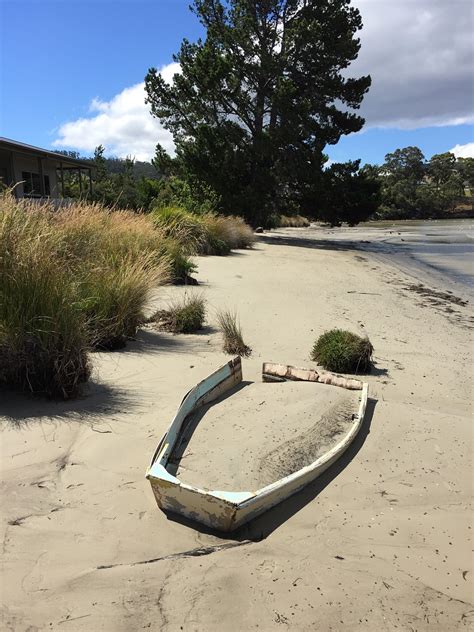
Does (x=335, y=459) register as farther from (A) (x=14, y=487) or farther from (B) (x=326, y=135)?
(B) (x=326, y=135)

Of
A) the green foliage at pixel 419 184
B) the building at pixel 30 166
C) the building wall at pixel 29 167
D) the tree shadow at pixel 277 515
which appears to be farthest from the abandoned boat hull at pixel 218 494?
the green foliage at pixel 419 184

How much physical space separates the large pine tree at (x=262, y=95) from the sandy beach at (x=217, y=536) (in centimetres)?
2418

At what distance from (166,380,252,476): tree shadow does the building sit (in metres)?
16.9

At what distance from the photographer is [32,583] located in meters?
2.48

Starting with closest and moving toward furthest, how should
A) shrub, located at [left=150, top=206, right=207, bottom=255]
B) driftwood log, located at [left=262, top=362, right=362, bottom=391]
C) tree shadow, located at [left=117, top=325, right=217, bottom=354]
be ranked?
driftwood log, located at [left=262, top=362, right=362, bottom=391] → tree shadow, located at [left=117, top=325, right=217, bottom=354] → shrub, located at [left=150, top=206, right=207, bottom=255]

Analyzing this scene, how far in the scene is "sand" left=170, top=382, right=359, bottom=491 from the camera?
3.51 meters

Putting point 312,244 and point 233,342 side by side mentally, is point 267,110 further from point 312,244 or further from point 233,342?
point 233,342

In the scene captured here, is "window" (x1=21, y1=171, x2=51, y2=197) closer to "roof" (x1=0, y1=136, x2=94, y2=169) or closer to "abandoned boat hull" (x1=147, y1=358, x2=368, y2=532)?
"roof" (x1=0, y1=136, x2=94, y2=169)

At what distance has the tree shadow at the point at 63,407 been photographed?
13.6 ft

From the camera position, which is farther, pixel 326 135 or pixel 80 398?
pixel 326 135

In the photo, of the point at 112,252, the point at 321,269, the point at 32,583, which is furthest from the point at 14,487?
the point at 321,269

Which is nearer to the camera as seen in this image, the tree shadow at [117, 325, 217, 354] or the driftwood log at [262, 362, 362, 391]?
the driftwood log at [262, 362, 362, 391]

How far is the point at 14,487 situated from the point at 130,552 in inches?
37.9

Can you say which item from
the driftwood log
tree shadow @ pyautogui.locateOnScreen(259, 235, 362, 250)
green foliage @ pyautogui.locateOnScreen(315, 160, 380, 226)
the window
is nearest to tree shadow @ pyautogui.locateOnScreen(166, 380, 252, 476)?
the driftwood log
